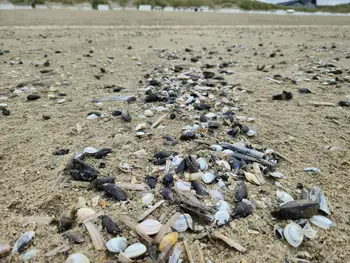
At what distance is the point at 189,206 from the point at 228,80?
3399 mm

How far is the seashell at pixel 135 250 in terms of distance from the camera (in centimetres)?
138

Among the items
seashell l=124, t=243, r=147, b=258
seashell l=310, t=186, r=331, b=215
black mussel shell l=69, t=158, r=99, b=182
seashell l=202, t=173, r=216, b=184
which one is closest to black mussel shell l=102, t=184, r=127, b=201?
black mussel shell l=69, t=158, r=99, b=182

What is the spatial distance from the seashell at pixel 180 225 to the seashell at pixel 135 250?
0.74ft

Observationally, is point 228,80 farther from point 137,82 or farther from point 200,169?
point 200,169

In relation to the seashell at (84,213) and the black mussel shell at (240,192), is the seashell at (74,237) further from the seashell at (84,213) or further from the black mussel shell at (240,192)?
the black mussel shell at (240,192)

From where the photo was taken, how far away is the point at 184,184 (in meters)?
1.91

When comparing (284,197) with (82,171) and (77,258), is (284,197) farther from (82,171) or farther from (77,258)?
(82,171)

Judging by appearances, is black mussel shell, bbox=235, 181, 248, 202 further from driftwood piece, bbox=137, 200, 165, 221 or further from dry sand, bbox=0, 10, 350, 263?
driftwood piece, bbox=137, 200, 165, 221

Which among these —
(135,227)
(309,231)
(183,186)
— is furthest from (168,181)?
(309,231)

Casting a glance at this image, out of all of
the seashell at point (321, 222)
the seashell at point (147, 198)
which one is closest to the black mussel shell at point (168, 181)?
the seashell at point (147, 198)

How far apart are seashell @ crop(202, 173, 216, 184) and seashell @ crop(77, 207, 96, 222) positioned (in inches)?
31.8

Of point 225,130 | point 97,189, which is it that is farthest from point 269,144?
point 97,189

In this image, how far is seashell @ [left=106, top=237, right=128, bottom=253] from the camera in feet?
4.63

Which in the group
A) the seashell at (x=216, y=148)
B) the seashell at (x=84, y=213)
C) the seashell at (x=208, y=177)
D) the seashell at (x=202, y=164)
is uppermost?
the seashell at (x=216, y=148)
